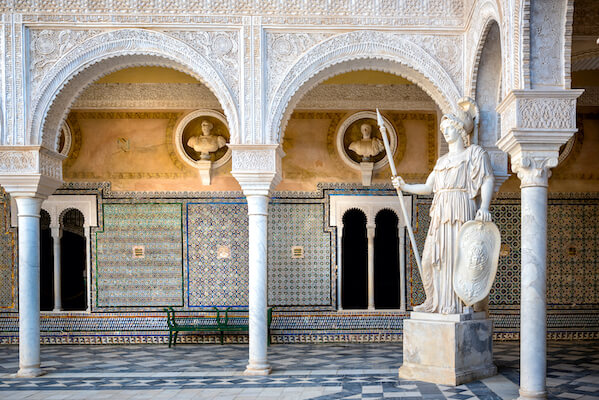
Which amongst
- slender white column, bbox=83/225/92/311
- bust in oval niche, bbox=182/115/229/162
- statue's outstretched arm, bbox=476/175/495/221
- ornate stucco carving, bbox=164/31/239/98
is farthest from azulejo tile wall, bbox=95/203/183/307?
statue's outstretched arm, bbox=476/175/495/221

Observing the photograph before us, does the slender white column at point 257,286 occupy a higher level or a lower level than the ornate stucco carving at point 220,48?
lower

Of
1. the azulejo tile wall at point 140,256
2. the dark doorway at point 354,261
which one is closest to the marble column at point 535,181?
the dark doorway at point 354,261

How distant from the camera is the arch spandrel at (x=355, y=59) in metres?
6.39

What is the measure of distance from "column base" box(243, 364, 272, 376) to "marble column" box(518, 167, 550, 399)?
244 cm

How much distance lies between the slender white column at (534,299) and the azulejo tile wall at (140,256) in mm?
5083

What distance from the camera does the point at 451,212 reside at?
18.9 feet

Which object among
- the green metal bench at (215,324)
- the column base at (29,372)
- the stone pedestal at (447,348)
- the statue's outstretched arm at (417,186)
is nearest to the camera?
the stone pedestal at (447,348)

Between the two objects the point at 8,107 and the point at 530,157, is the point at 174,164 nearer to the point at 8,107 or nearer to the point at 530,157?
the point at 8,107

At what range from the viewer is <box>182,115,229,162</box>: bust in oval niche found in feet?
28.8

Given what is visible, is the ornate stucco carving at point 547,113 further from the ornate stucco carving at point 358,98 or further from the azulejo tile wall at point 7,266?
the azulejo tile wall at point 7,266

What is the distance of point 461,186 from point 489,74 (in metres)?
1.22

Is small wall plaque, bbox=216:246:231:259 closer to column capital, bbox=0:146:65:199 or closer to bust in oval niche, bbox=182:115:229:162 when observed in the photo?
bust in oval niche, bbox=182:115:229:162

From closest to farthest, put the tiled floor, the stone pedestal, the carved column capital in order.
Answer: the carved column capital < the tiled floor < the stone pedestal

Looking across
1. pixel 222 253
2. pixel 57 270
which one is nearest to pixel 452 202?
pixel 222 253
